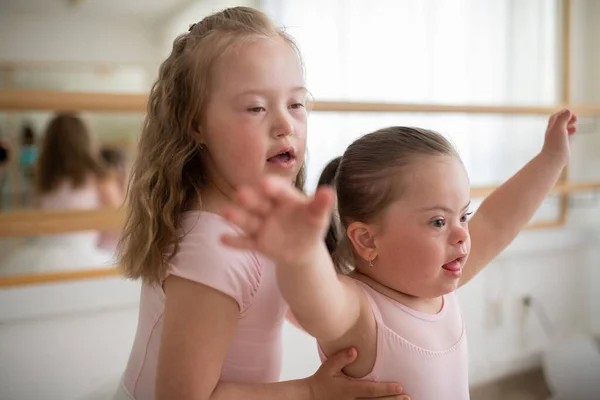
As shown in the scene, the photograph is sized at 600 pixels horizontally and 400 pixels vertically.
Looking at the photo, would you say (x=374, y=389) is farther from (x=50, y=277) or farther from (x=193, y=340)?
(x=50, y=277)

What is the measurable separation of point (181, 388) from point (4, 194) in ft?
9.80

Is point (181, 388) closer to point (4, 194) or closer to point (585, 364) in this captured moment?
point (585, 364)

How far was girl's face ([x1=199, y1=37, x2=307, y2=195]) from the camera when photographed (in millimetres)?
805

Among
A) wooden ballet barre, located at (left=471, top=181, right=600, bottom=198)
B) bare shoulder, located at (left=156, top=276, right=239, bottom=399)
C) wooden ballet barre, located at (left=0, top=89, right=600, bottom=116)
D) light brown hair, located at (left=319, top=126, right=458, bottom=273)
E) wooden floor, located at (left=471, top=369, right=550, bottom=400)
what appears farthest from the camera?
wooden floor, located at (left=471, top=369, right=550, bottom=400)

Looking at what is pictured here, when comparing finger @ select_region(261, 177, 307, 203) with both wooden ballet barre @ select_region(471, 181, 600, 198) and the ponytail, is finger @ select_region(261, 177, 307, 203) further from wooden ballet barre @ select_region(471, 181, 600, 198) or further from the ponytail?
wooden ballet barre @ select_region(471, 181, 600, 198)

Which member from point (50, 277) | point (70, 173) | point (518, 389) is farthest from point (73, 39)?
point (518, 389)

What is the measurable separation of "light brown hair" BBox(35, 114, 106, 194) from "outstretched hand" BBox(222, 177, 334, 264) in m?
2.75

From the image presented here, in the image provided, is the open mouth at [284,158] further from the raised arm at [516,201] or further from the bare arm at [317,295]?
the raised arm at [516,201]

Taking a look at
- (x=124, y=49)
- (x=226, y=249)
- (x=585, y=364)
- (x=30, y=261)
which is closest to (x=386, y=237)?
(x=226, y=249)

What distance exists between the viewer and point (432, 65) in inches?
106

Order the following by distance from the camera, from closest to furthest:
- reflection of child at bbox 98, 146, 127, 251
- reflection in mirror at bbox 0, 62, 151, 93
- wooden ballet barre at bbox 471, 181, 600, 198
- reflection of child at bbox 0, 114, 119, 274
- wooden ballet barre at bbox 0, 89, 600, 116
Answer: wooden ballet barre at bbox 0, 89, 600, 116, wooden ballet barre at bbox 471, 181, 600, 198, reflection of child at bbox 0, 114, 119, 274, reflection in mirror at bbox 0, 62, 151, 93, reflection of child at bbox 98, 146, 127, 251

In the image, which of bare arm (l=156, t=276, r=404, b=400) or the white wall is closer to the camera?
bare arm (l=156, t=276, r=404, b=400)

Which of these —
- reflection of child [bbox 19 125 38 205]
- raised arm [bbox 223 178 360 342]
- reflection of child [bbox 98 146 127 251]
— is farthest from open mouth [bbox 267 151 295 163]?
reflection of child [bbox 98 146 127 251]

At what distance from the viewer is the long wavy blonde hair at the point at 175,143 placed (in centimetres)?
82
